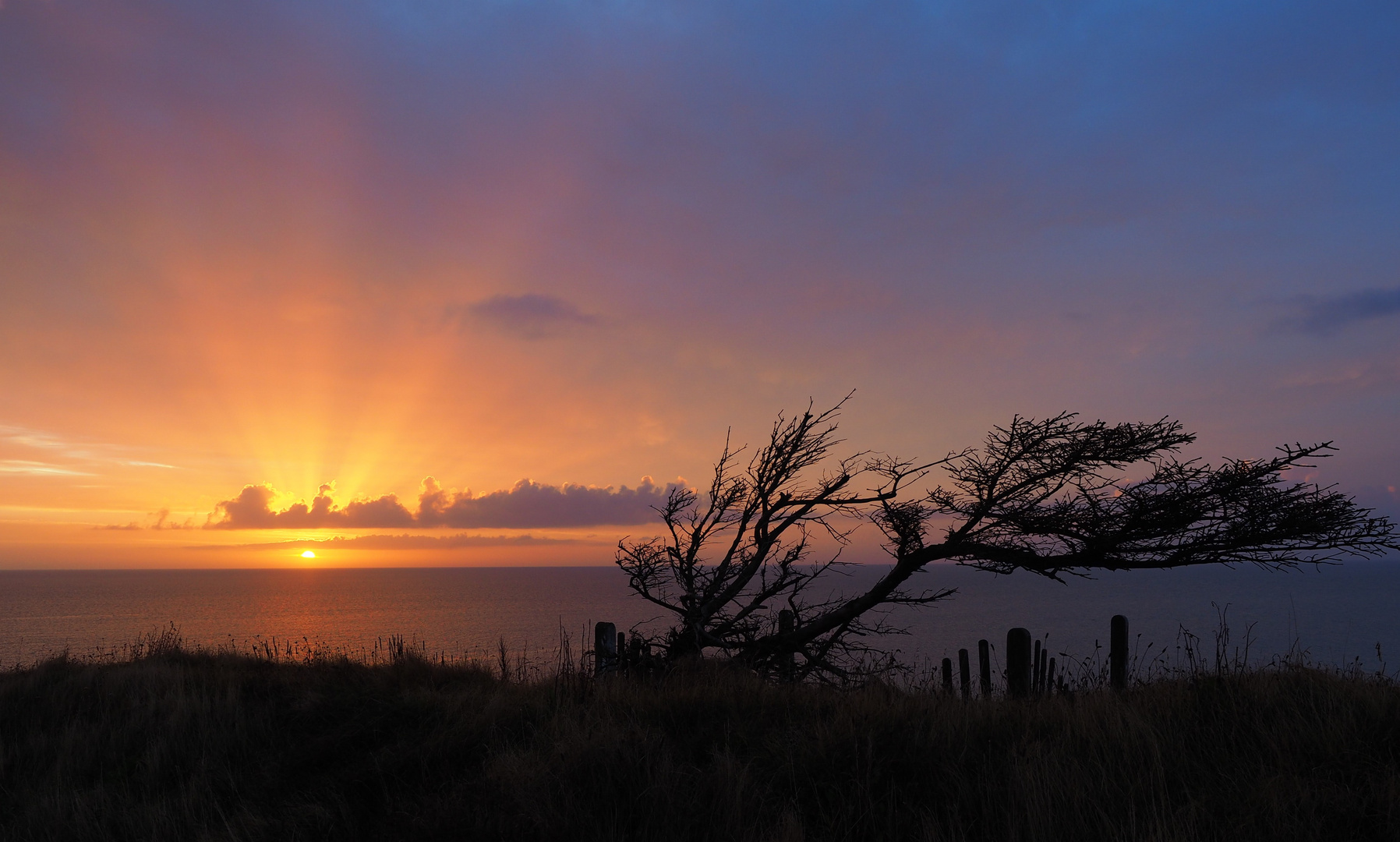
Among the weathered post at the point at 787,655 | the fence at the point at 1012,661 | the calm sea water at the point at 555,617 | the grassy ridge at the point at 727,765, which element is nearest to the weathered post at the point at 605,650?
the fence at the point at 1012,661

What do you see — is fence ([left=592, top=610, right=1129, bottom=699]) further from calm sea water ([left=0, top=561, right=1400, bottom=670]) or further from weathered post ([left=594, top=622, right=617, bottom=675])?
calm sea water ([left=0, top=561, right=1400, bottom=670])

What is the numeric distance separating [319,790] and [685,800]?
3.12m

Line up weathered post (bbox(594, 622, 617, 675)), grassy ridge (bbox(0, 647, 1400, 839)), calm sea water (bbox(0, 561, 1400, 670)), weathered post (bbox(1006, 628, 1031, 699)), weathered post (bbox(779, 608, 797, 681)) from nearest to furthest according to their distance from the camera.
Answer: grassy ridge (bbox(0, 647, 1400, 839)), weathered post (bbox(1006, 628, 1031, 699)), weathered post (bbox(594, 622, 617, 675)), weathered post (bbox(779, 608, 797, 681)), calm sea water (bbox(0, 561, 1400, 670))

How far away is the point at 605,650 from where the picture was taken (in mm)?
9578

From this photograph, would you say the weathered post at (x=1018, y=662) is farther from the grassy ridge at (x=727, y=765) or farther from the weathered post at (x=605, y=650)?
the weathered post at (x=605, y=650)

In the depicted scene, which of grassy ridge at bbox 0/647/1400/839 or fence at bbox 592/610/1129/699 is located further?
fence at bbox 592/610/1129/699

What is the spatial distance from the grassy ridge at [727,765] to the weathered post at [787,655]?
2552mm

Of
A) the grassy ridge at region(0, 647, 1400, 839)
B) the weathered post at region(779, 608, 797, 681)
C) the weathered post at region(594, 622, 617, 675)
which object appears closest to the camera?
the grassy ridge at region(0, 647, 1400, 839)

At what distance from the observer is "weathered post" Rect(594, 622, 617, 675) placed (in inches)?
372

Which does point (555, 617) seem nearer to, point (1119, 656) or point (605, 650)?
point (605, 650)

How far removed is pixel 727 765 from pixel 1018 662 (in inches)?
210

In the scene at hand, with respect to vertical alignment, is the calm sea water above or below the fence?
below

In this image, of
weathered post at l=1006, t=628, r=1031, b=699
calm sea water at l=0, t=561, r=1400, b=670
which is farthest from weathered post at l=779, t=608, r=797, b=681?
calm sea water at l=0, t=561, r=1400, b=670

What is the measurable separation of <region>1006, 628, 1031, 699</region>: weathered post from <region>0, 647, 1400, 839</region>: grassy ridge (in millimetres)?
1698
